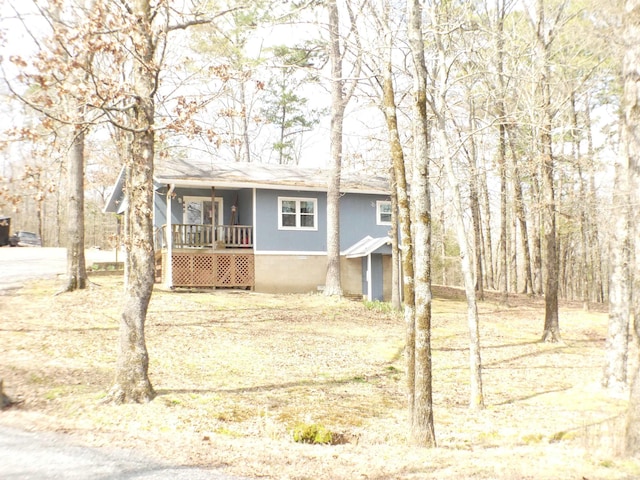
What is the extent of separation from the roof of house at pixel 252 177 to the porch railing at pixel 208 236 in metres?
1.67

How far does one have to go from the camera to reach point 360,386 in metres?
9.45

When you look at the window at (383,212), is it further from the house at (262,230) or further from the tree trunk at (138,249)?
the tree trunk at (138,249)

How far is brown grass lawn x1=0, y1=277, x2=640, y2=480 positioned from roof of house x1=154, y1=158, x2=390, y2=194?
14.5 ft

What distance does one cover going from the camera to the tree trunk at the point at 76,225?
602 inches

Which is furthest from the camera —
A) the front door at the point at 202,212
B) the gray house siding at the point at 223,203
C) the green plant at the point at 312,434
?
the front door at the point at 202,212

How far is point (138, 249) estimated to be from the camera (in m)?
7.33

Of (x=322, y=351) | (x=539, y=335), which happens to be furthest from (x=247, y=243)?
(x=539, y=335)

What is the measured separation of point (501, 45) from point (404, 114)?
2616 millimetres

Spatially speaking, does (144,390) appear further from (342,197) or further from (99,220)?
(99,220)

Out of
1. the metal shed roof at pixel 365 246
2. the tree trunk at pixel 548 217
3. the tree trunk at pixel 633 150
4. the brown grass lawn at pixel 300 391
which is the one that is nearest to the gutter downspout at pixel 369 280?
the metal shed roof at pixel 365 246

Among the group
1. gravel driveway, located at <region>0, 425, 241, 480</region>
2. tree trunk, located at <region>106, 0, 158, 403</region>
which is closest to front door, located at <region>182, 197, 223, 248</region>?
tree trunk, located at <region>106, 0, 158, 403</region>

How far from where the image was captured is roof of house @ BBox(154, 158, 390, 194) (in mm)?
18297

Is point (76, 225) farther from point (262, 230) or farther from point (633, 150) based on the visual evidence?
point (633, 150)

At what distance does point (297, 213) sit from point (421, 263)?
47.1 feet
